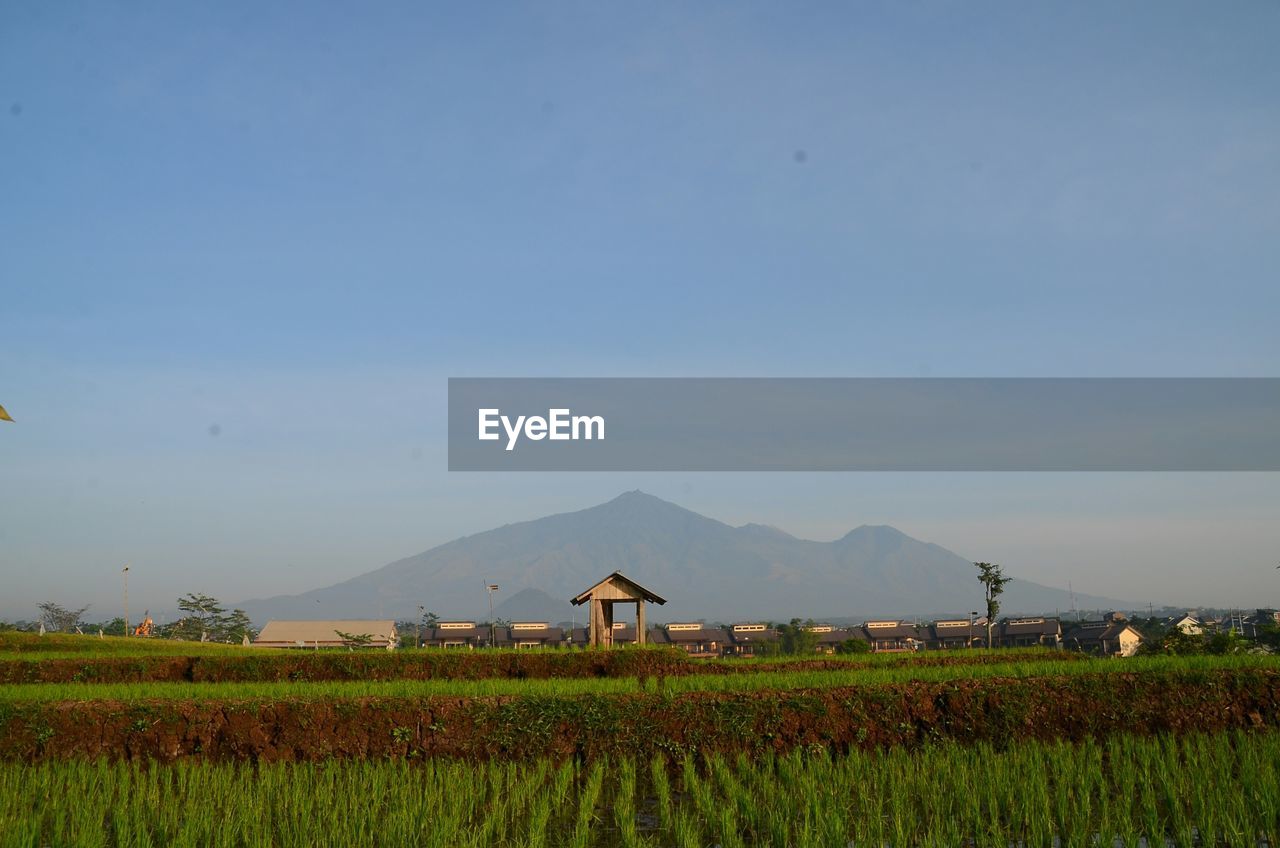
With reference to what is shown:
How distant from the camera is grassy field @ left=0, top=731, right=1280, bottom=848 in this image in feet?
27.5

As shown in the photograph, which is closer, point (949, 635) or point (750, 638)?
point (949, 635)

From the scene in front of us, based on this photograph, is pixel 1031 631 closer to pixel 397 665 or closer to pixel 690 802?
pixel 397 665

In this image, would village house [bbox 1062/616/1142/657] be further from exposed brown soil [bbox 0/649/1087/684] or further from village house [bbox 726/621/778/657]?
exposed brown soil [bbox 0/649/1087/684]

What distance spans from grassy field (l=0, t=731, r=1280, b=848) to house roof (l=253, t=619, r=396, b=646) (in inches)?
3344

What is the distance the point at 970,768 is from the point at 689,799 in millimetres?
3268

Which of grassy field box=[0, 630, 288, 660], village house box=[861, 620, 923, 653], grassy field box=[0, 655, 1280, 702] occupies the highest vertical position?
grassy field box=[0, 655, 1280, 702]

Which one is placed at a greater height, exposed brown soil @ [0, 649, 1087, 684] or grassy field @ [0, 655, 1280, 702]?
grassy field @ [0, 655, 1280, 702]

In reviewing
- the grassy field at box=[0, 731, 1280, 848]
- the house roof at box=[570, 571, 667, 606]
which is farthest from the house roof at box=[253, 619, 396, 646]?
the grassy field at box=[0, 731, 1280, 848]

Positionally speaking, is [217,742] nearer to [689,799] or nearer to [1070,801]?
[689,799]

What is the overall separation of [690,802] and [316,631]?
98908 millimetres

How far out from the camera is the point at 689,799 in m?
10.5

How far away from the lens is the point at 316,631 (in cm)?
10131

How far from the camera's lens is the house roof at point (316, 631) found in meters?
96.4

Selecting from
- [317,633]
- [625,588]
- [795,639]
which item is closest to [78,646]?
[625,588]
